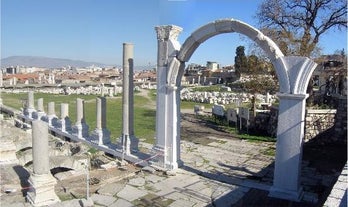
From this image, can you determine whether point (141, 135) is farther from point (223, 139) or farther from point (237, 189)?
point (237, 189)

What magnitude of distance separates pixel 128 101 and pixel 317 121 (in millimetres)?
8769

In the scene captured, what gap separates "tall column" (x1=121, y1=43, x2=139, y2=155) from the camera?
1184 centimetres

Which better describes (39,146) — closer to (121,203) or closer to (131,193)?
(121,203)

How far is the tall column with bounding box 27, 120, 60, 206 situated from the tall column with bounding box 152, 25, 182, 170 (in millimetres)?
3621

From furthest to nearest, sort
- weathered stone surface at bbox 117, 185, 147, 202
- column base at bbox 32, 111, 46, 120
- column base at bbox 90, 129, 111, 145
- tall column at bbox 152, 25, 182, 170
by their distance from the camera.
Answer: column base at bbox 32, 111, 46, 120 → column base at bbox 90, 129, 111, 145 → tall column at bbox 152, 25, 182, 170 → weathered stone surface at bbox 117, 185, 147, 202

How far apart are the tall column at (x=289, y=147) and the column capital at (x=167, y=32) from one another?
387cm

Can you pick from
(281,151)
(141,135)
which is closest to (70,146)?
(141,135)

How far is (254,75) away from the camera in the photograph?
20062mm

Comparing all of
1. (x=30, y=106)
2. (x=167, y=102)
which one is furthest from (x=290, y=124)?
(x=30, y=106)

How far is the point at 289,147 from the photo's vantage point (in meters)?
8.45

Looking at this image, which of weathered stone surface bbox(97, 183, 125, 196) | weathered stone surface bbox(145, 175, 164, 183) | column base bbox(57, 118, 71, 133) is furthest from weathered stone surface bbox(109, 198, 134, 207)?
column base bbox(57, 118, 71, 133)

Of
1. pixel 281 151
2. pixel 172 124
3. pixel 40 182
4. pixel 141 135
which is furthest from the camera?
pixel 141 135

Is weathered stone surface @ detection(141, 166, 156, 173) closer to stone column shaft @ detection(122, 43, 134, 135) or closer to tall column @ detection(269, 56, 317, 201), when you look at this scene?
stone column shaft @ detection(122, 43, 134, 135)

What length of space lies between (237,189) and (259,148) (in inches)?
208
